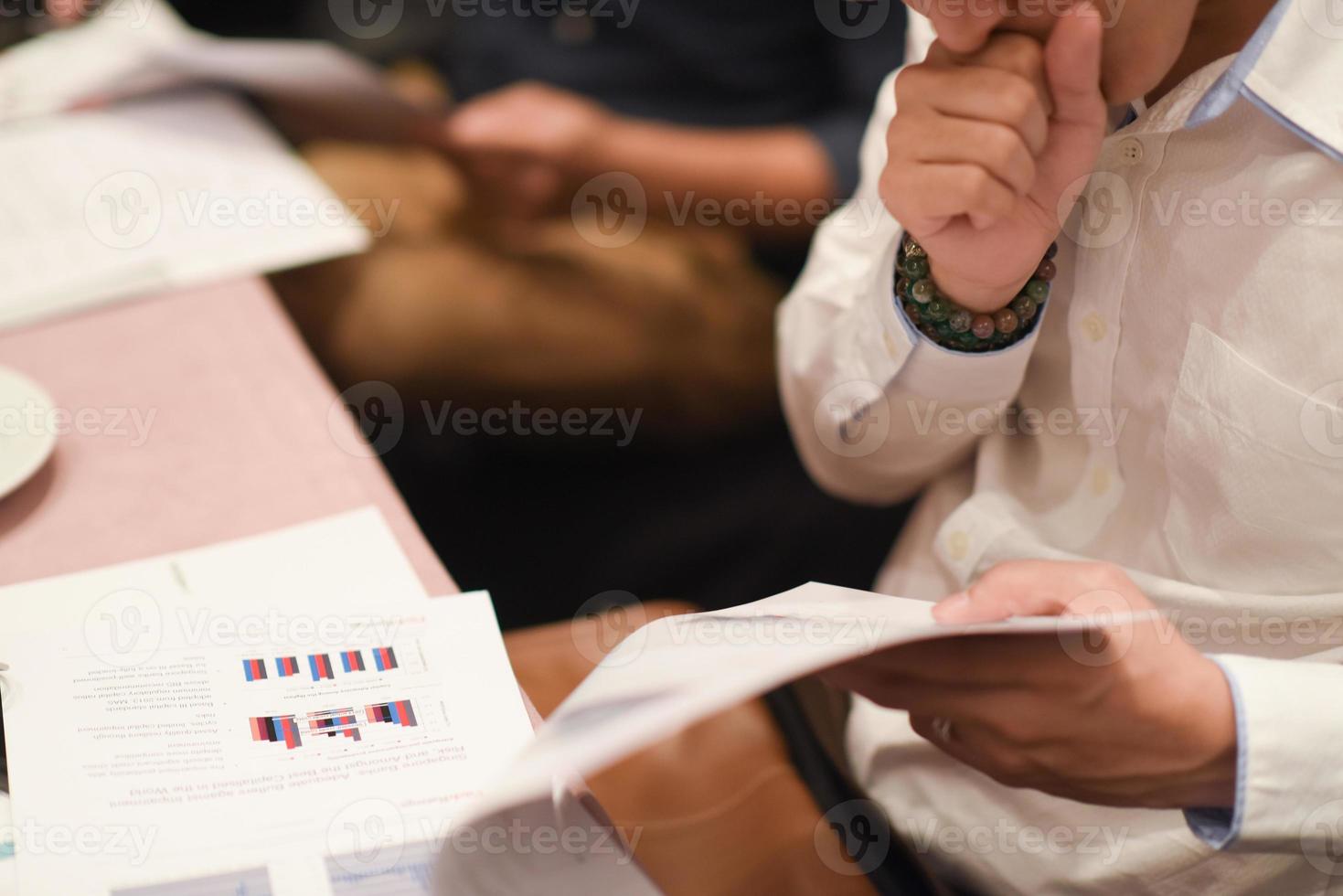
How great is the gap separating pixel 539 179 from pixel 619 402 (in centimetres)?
30

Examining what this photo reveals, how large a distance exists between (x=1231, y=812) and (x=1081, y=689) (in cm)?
12

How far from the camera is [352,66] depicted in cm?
110

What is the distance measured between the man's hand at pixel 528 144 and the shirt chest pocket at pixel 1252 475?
0.77 meters

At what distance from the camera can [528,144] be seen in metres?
1.25

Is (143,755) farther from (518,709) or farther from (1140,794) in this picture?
(1140,794)

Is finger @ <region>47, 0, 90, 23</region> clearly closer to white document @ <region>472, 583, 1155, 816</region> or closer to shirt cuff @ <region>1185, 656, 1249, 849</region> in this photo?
white document @ <region>472, 583, 1155, 816</region>

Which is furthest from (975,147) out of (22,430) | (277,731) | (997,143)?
(22,430)

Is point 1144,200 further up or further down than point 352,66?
further up

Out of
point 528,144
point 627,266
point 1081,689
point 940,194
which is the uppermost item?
point 940,194

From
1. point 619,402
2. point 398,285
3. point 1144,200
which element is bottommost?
point 619,402

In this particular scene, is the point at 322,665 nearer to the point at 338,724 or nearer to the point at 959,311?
the point at 338,724

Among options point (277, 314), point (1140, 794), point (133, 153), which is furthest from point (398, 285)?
point (1140, 794)

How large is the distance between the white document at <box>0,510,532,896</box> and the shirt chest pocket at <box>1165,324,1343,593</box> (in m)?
0.41

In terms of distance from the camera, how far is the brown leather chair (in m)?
0.72
